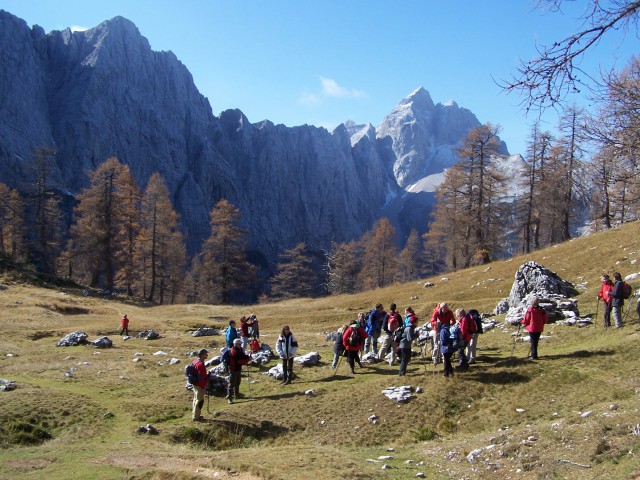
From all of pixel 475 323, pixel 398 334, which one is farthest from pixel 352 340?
pixel 475 323

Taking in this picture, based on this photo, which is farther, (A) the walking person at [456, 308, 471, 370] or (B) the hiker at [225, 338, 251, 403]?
(B) the hiker at [225, 338, 251, 403]

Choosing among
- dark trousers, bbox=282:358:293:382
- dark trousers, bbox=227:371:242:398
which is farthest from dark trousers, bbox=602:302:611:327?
dark trousers, bbox=227:371:242:398

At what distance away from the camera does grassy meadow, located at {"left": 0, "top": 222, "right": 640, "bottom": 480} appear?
10203 mm

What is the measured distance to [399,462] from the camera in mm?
11219

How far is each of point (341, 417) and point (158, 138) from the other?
13061 centimetres

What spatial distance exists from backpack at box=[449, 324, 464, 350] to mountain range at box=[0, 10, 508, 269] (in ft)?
286

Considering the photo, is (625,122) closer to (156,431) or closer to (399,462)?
(399,462)

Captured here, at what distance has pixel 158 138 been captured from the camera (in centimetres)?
13175

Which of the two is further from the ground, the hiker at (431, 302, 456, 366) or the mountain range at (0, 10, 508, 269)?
the mountain range at (0, 10, 508, 269)

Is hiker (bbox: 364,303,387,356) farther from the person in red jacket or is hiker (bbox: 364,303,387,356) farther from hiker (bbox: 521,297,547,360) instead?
hiker (bbox: 521,297,547,360)

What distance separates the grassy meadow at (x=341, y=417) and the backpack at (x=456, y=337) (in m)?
1.04

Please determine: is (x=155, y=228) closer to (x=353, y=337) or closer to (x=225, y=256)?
(x=225, y=256)

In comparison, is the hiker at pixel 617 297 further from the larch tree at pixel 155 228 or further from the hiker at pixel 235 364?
the larch tree at pixel 155 228

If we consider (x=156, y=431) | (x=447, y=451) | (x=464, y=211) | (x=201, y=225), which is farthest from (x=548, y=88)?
(x=201, y=225)
